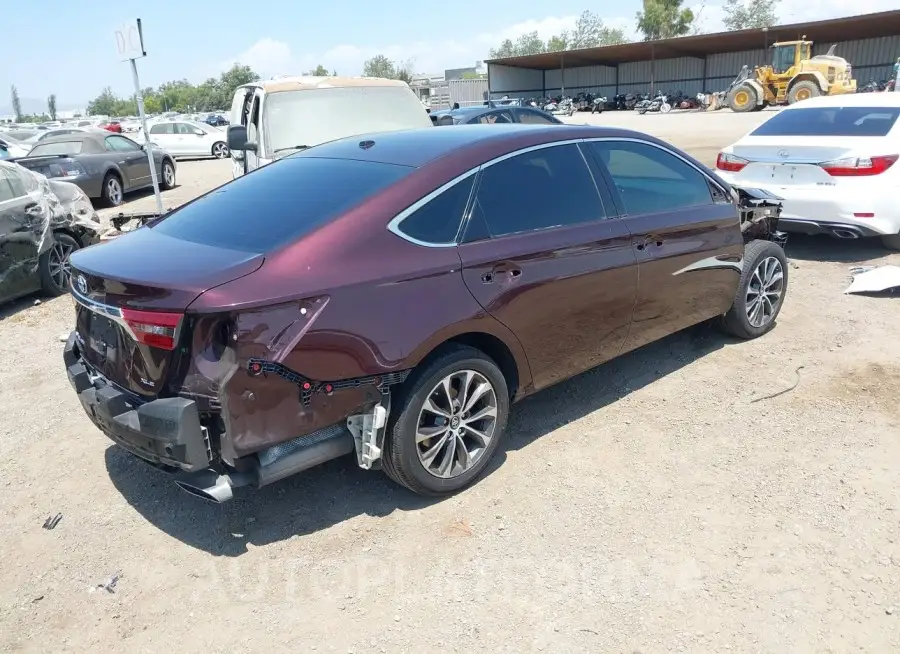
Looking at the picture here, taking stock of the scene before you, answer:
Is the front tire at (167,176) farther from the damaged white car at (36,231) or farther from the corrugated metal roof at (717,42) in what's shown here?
the corrugated metal roof at (717,42)

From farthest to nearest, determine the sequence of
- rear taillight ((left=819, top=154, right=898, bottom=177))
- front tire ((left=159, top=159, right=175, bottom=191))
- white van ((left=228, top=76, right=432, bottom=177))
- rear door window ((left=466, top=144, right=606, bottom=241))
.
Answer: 1. front tire ((left=159, top=159, right=175, bottom=191))
2. white van ((left=228, top=76, right=432, bottom=177))
3. rear taillight ((left=819, top=154, right=898, bottom=177))
4. rear door window ((left=466, top=144, right=606, bottom=241))

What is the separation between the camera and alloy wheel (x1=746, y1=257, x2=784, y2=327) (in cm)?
534

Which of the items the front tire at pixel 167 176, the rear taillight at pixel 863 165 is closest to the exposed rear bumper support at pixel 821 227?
the rear taillight at pixel 863 165

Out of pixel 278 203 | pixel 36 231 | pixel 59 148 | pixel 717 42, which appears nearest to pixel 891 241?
pixel 278 203

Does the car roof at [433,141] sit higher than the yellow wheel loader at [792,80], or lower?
lower

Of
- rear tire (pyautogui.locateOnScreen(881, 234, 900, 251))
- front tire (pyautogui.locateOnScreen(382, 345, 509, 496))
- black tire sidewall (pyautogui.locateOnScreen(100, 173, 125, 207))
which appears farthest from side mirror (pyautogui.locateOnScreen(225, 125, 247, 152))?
black tire sidewall (pyautogui.locateOnScreen(100, 173, 125, 207))

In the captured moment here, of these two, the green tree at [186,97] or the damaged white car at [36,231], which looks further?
the green tree at [186,97]

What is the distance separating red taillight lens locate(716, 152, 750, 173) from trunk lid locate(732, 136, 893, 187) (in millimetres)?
47

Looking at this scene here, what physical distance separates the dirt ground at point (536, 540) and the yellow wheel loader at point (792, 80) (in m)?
32.1

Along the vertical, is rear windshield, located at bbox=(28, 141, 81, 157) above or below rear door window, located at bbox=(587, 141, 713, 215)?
above

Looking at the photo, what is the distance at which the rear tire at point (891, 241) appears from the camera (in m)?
7.56

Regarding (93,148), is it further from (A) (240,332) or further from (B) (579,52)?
(B) (579,52)

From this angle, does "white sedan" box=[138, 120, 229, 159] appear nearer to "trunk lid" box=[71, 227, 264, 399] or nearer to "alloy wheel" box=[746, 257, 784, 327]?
"alloy wheel" box=[746, 257, 784, 327]

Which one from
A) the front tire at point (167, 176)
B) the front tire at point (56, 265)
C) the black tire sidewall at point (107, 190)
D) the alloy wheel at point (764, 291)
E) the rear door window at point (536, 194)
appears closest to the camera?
Answer: the rear door window at point (536, 194)
